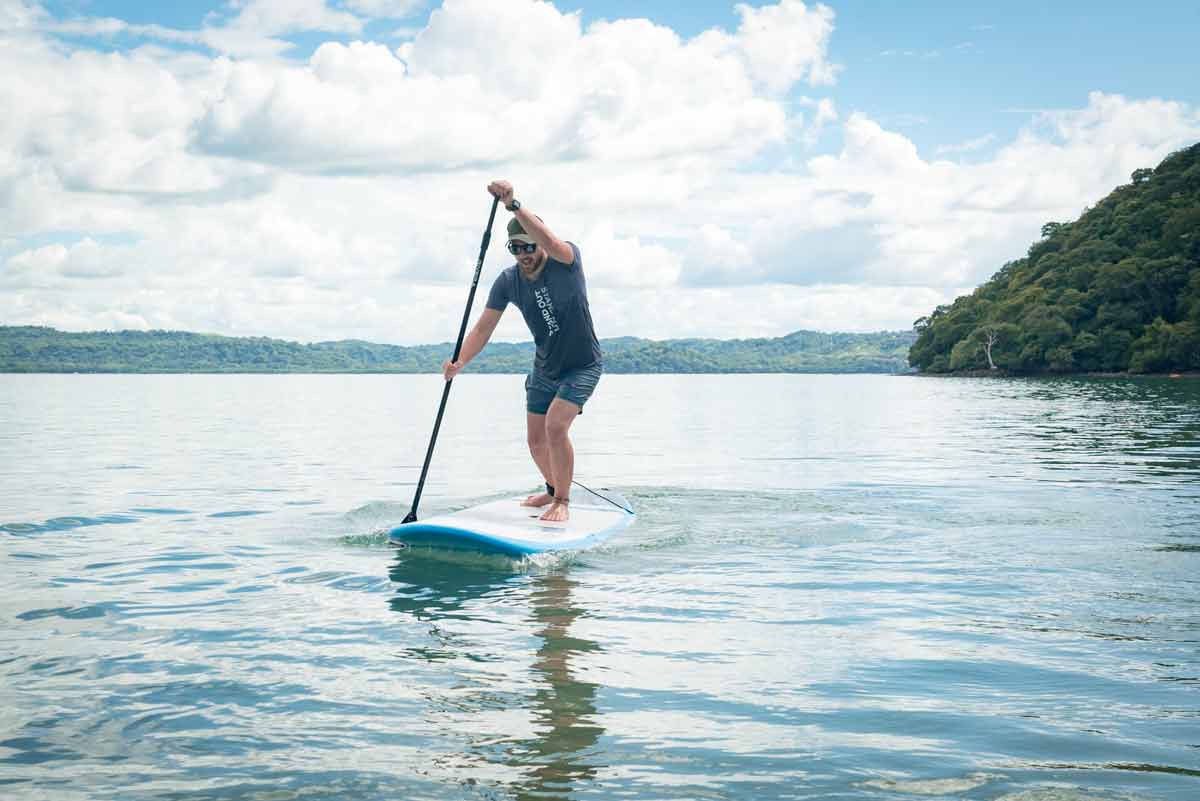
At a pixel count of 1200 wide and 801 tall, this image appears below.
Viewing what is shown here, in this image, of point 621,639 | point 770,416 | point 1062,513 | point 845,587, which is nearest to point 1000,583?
point 845,587

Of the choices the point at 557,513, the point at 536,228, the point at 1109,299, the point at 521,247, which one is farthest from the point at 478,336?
the point at 1109,299

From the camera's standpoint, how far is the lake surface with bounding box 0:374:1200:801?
175 inches

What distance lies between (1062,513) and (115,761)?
11.6m

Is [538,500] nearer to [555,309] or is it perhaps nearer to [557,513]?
[557,513]

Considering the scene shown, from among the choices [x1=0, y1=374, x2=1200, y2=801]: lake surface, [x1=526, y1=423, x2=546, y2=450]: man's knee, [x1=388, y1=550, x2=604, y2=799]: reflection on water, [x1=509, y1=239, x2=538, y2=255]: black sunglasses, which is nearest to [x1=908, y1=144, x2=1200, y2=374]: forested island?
[x1=0, y1=374, x2=1200, y2=801]: lake surface

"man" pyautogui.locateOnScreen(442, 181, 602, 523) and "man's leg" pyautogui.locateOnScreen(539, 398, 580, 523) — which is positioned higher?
"man" pyautogui.locateOnScreen(442, 181, 602, 523)

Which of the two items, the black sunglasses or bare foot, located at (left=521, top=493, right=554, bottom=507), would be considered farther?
bare foot, located at (left=521, top=493, right=554, bottom=507)

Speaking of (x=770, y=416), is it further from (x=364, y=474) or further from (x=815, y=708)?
(x=815, y=708)

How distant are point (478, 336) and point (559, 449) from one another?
62.5 inches

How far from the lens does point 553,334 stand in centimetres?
1063

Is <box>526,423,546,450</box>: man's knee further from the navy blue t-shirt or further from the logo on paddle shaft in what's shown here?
the logo on paddle shaft

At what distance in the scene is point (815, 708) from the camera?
529cm

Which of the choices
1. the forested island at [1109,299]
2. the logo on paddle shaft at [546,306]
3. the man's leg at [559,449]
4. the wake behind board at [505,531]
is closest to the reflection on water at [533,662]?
the wake behind board at [505,531]

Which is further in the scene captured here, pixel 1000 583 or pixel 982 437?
pixel 982 437
